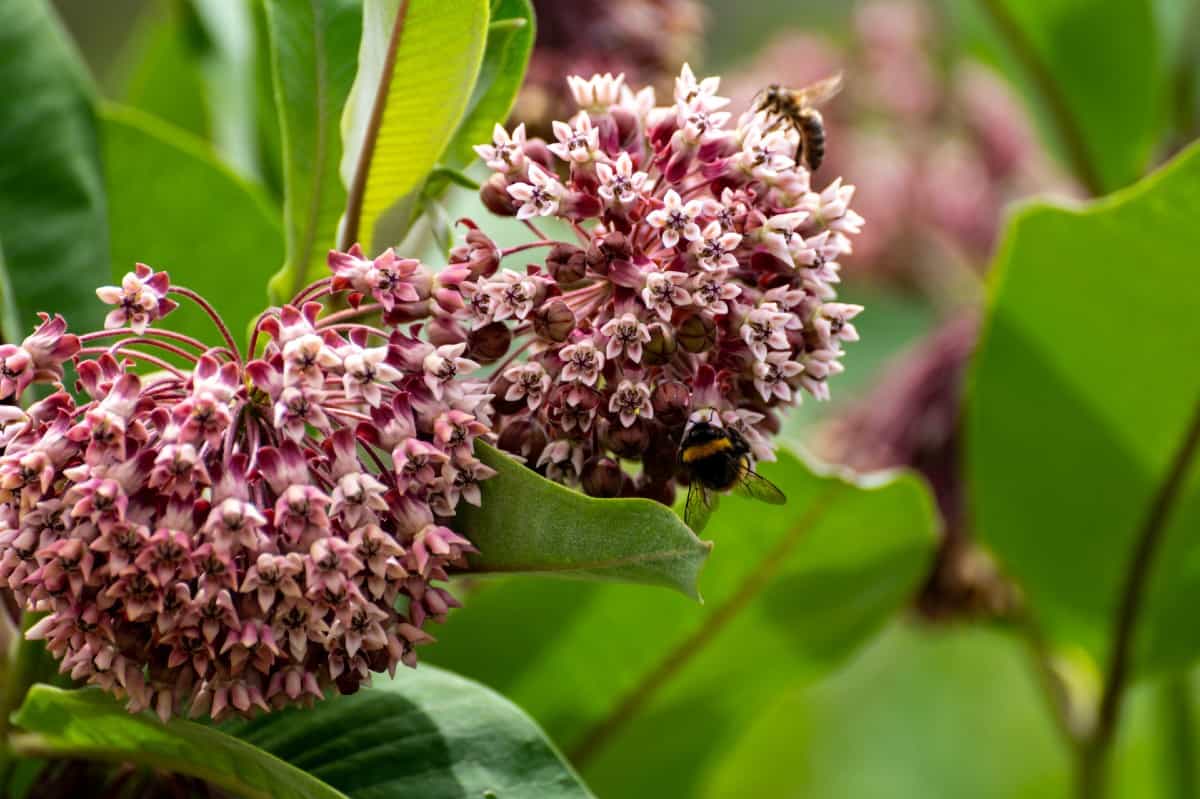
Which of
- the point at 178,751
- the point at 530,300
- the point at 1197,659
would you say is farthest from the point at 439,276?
the point at 1197,659

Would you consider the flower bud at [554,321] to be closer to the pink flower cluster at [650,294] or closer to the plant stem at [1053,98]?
the pink flower cluster at [650,294]

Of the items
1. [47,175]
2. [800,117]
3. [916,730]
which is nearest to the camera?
[800,117]

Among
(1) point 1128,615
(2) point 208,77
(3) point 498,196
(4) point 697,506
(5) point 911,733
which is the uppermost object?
(2) point 208,77

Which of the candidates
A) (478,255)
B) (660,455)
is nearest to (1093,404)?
(660,455)

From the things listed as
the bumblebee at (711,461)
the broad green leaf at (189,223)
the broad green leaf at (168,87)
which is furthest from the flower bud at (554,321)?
the broad green leaf at (168,87)

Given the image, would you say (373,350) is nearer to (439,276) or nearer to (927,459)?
(439,276)

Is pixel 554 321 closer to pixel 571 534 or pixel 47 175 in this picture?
pixel 571 534

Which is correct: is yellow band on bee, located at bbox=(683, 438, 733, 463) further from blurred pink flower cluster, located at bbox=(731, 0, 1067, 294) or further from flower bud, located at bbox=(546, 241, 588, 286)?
blurred pink flower cluster, located at bbox=(731, 0, 1067, 294)
